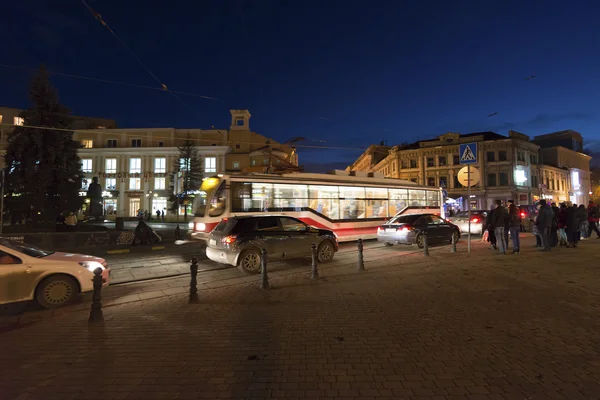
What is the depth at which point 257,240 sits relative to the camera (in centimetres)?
1023

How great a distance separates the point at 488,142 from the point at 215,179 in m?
50.4

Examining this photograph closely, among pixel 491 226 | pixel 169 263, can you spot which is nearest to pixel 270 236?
pixel 169 263

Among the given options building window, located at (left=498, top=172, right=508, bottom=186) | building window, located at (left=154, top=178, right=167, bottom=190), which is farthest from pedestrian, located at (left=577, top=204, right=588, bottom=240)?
building window, located at (left=154, top=178, right=167, bottom=190)

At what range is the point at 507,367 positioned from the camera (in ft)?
13.0

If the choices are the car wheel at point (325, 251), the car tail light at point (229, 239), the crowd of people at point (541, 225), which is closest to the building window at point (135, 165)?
the car tail light at point (229, 239)

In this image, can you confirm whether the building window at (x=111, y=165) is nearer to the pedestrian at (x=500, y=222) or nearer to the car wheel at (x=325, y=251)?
the car wheel at (x=325, y=251)

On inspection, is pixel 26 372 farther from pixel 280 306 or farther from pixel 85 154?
pixel 85 154

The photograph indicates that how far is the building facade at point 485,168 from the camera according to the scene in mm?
51625

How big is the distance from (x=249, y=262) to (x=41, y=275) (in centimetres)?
489

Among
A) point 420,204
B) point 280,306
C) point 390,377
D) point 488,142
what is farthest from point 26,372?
point 488,142

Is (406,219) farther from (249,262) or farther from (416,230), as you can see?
(249,262)

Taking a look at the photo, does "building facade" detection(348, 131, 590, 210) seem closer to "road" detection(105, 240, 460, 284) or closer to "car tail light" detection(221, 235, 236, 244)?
"road" detection(105, 240, 460, 284)

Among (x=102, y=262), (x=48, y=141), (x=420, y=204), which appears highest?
(x=48, y=141)

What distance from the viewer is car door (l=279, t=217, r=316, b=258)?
1075 centimetres
